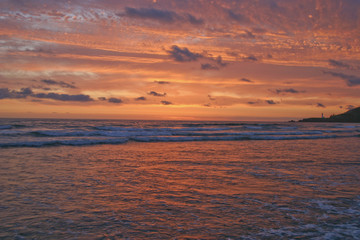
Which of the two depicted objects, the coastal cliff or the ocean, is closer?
the ocean

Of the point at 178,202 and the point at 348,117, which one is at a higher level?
the point at 348,117

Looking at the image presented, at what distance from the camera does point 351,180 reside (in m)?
9.26

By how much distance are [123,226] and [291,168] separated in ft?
28.9

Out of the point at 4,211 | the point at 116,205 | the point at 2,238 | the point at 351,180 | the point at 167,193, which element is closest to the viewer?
the point at 2,238

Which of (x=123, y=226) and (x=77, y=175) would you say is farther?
(x=77, y=175)

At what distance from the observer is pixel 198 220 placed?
5594 millimetres

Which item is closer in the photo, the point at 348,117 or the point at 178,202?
the point at 178,202

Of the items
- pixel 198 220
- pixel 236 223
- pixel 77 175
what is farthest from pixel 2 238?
pixel 77 175

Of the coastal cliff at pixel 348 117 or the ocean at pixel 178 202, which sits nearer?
the ocean at pixel 178 202

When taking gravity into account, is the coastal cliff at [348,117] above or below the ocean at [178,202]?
above

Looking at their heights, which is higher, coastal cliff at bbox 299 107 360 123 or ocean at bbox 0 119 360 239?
coastal cliff at bbox 299 107 360 123

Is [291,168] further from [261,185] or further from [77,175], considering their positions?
[77,175]

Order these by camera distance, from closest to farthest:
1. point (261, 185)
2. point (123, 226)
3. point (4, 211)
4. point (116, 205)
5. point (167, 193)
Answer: point (123, 226) < point (4, 211) < point (116, 205) < point (167, 193) < point (261, 185)

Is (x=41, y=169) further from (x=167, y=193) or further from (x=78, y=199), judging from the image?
(x=167, y=193)
